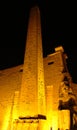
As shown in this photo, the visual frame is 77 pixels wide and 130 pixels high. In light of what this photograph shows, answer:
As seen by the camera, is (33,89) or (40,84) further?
(40,84)

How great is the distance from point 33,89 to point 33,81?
312 mm

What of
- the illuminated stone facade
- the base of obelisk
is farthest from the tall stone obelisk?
the base of obelisk

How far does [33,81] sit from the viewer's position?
7.34 meters

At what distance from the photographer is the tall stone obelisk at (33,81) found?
273 inches

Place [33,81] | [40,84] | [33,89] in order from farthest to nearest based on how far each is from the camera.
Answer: [40,84] → [33,81] → [33,89]

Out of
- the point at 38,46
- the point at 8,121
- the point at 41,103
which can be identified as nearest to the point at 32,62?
the point at 38,46

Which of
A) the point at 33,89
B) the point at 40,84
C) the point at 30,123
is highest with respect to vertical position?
the point at 40,84

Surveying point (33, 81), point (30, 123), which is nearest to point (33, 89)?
point (33, 81)

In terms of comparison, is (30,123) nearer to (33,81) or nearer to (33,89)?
(33,89)

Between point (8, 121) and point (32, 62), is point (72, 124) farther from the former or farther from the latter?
point (8, 121)

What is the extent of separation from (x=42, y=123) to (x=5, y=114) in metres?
7.22

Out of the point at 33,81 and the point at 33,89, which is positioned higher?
the point at 33,81

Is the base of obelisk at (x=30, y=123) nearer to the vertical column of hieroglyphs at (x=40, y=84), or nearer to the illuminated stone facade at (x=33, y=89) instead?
the illuminated stone facade at (x=33, y=89)

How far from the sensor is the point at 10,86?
14.6m
